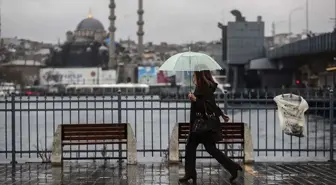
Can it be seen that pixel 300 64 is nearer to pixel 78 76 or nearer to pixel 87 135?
pixel 87 135

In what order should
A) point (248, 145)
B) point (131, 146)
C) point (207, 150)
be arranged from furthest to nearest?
point (248, 145), point (131, 146), point (207, 150)

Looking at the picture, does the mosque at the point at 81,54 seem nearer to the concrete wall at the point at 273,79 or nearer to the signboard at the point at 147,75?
the signboard at the point at 147,75

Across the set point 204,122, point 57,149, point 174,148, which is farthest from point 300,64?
point 204,122

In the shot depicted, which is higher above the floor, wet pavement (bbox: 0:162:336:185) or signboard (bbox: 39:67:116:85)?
signboard (bbox: 39:67:116:85)

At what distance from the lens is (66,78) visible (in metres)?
164

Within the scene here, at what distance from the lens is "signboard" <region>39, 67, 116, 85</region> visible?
160 m

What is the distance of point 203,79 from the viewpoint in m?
10.1

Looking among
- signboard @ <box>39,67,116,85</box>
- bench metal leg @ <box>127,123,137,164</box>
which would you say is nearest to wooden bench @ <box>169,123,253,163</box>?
bench metal leg @ <box>127,123,137,164</box>

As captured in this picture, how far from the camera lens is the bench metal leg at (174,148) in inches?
492

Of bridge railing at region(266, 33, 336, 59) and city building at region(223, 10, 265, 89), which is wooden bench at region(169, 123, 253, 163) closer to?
bridge railing at region(266, 33, 336, 59)

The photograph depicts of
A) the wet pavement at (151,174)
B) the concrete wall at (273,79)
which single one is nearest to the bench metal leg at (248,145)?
the wet pavement at (151,174)

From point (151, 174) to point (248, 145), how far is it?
2468 mm

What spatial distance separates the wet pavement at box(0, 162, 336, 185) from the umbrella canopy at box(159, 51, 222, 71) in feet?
6.93

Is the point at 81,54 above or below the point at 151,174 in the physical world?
above
